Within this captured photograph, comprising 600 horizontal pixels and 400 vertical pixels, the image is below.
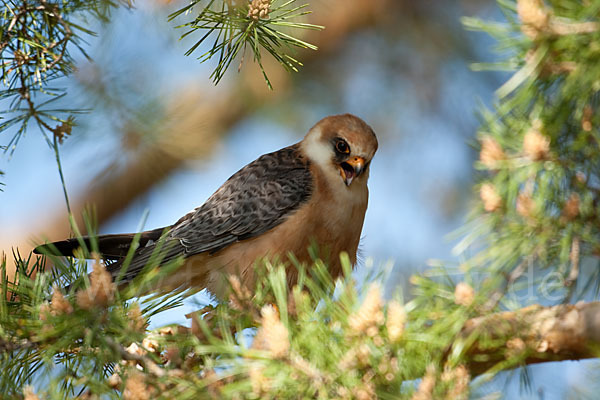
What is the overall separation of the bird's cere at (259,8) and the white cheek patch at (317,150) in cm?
148

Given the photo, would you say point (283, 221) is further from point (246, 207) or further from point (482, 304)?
point (482, 304)

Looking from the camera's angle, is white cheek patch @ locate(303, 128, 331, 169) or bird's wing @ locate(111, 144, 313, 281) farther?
white cheek patch @ locate(303, 128, 331, 169)

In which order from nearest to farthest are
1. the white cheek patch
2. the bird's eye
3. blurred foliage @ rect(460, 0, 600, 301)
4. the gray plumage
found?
blurred foliage @ rect(460, 0, 600, 301)
the gray plumage
the bird's eye
the white cheek patch

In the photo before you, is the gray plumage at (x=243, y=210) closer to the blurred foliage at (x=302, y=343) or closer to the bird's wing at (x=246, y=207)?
the bird's wing at (x=246, y=207)

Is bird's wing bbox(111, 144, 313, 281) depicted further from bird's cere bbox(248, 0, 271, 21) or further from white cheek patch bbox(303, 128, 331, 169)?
bird's cere bbox(248, 0, 271, 21)

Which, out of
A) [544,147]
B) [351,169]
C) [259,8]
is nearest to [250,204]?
[351,169]

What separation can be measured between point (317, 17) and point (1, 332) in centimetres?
456

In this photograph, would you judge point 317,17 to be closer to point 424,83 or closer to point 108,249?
point 424,83

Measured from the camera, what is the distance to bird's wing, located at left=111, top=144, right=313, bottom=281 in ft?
12.8

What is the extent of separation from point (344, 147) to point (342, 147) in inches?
0.6

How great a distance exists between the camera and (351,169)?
395cm

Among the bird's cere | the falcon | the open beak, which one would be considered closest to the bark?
the bird's cere

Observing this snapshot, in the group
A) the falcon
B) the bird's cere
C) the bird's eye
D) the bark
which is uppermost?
the bird's cere

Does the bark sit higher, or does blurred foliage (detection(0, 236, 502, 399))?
blurred foliage (detection(0, 236, 502, 399))
